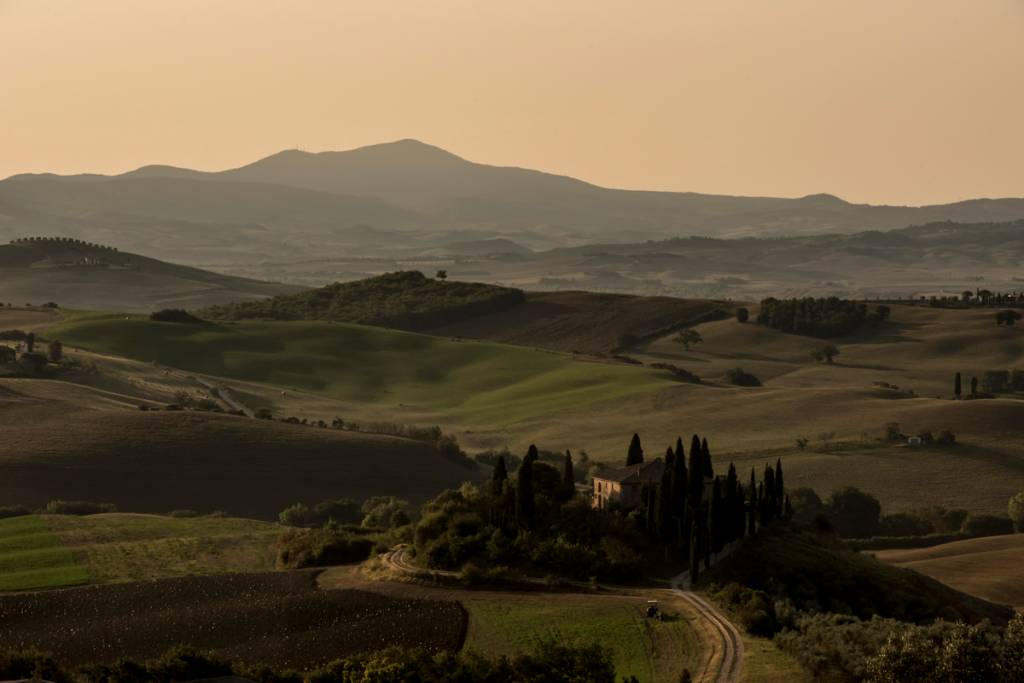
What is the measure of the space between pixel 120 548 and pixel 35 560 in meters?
5.86

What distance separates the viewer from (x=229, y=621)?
233 feet

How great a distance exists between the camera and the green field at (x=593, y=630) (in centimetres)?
6550

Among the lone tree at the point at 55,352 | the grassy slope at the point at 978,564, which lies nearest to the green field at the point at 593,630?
the grassy slope at the point at 978,564

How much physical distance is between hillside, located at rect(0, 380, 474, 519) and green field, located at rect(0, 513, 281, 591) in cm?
1678

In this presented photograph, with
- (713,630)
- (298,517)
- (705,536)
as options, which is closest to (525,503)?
(705,536)

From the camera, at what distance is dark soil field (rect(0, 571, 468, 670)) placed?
66.2 metres

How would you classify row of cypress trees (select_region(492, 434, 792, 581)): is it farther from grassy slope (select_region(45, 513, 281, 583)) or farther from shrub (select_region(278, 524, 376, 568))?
grassy slope (select_region(45, 513, 281, 583))

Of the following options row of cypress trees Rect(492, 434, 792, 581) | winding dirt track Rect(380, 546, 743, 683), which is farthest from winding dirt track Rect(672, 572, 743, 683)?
row of cypress trees Rect(492, 434, 792, 581)

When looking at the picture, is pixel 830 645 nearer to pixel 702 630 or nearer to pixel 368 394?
pixel 702 630

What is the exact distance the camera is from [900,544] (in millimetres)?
115438

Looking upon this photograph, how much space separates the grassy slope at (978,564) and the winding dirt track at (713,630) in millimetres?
24309

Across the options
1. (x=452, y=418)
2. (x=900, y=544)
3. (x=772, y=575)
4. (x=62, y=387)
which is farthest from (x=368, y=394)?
(x=772, y=575)

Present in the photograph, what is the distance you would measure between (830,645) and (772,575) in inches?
613

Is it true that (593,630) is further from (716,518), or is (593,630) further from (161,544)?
(161,544)
